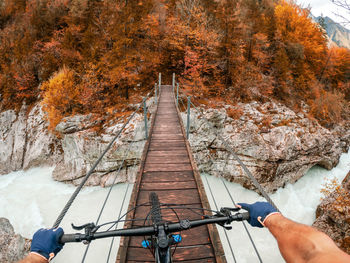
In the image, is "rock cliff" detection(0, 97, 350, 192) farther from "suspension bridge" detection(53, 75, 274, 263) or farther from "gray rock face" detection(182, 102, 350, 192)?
"suspension bridge" detection(53, 75, 274, 263)

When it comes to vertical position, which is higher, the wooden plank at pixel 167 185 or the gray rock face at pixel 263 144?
the wooden plank at pixel 167 185

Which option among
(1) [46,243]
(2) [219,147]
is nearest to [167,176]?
(1) [46,243]

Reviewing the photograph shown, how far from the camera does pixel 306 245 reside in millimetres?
881

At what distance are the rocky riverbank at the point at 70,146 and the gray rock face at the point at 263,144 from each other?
3.95 metres

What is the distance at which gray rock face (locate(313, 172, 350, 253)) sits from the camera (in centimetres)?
Answer: 614

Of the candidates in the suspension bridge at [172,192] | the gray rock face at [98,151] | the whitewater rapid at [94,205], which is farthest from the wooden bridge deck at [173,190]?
the whitewater rapid at [94,205]

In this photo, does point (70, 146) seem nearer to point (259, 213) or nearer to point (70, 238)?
point (70, 238)

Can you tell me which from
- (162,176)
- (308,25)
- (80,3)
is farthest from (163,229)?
(308,25)

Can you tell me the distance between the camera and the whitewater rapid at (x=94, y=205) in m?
7.44

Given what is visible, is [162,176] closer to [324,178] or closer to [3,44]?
[324,178]

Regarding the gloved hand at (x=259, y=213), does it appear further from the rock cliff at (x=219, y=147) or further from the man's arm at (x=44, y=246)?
the rock cliff at (x=219, y=147)

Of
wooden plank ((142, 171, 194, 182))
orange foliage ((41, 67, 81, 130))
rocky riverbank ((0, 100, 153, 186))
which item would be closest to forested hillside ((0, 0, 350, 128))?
orange foliage ((41, 67, 81, 130))

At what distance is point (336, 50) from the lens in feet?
55.1

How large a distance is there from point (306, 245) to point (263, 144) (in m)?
9.60
